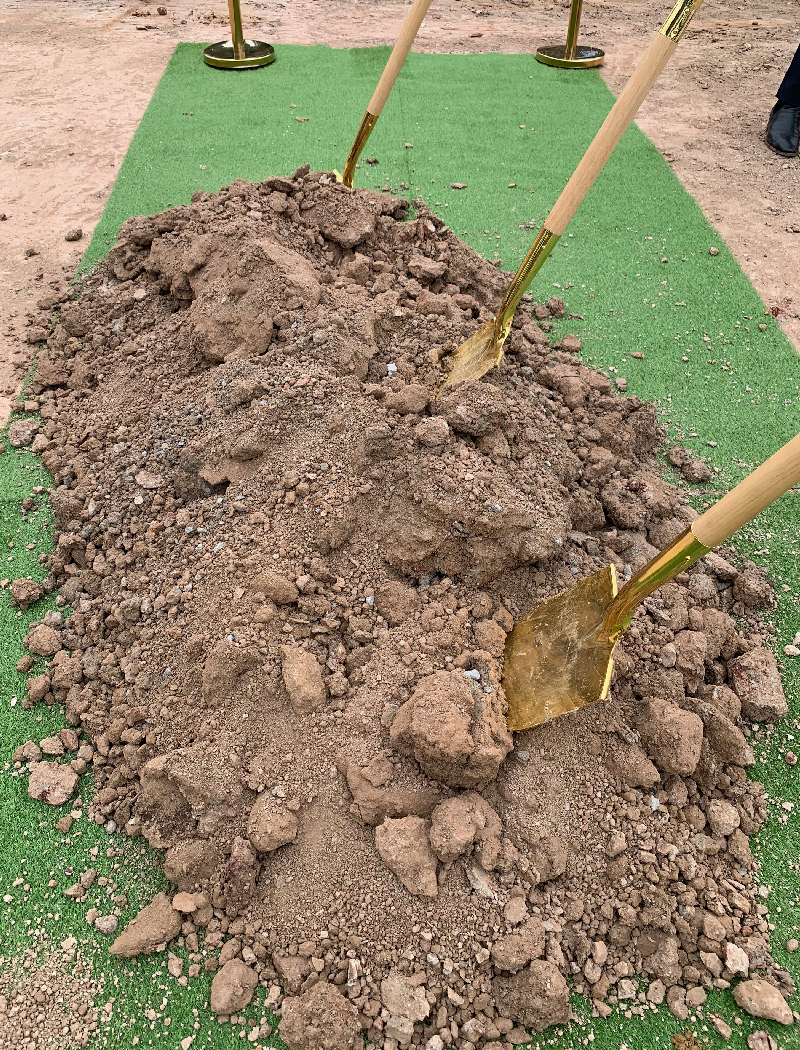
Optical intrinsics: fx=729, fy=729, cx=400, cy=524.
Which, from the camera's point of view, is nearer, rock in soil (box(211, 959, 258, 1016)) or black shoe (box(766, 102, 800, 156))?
rock in soil (box(211, 959, 258, 1016))

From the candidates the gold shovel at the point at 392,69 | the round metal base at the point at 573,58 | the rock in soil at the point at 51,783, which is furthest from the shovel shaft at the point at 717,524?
the round metal base at the point at 573,58

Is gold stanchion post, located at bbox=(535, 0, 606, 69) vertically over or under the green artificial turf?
over

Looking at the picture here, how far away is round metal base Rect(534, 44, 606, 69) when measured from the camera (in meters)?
5.16

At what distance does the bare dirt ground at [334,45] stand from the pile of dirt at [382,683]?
3.94 ft

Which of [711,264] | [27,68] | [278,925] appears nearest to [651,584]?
[278,925]

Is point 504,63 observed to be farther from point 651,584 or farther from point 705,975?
point 705,975

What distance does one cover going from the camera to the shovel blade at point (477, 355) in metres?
2.12

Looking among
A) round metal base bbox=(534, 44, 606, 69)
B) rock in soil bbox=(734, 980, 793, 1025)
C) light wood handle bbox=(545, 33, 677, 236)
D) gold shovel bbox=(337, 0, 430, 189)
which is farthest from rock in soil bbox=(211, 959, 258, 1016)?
round metal base bbox=(534, 44, 606, 69)

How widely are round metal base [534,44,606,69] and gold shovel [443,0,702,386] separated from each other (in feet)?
12.1

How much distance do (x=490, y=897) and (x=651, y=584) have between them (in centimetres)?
74

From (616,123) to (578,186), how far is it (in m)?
0.18

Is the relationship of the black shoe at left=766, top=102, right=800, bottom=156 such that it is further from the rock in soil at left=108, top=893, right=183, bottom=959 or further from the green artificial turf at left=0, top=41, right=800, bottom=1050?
the rock in soil at left=108, top=893, right=183, bottom=959

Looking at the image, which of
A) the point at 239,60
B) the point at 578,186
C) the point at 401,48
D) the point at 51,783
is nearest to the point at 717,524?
the point at 578,186

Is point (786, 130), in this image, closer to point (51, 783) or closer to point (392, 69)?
point (392, 69)
